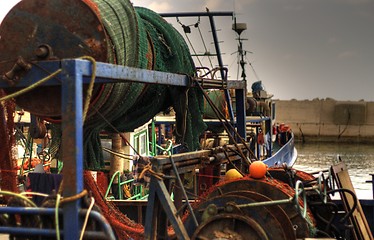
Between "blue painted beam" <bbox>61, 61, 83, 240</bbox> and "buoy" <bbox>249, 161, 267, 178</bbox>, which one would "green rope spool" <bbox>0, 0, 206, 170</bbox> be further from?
"buoy" <bbox>249, 161, 267, 178</bbox>

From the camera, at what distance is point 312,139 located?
69.3 metres

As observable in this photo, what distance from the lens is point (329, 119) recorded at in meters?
71.1

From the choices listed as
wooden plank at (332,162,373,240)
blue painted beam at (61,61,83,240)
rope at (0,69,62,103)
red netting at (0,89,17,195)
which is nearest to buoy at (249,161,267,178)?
wooden plank at (332,162,373,240)

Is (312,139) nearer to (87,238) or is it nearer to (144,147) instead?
(144,147)

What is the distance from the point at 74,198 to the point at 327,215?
3536 mm

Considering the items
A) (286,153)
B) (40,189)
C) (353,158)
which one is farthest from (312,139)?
(40,189)

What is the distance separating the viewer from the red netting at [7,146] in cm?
655

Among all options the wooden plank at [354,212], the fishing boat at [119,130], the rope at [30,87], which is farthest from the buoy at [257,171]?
the rope at [30,87]

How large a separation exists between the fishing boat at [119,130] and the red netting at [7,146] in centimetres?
2

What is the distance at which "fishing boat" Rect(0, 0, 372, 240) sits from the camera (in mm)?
4387

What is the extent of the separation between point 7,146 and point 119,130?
154 centimetres

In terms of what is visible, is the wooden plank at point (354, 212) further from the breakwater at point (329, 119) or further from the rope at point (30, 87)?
the breakwater at point (329, 119)

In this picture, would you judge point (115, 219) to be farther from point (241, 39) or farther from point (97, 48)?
point (241, 39)

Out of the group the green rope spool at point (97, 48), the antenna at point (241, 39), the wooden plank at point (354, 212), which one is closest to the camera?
the green rope spool at point (97, 48)
